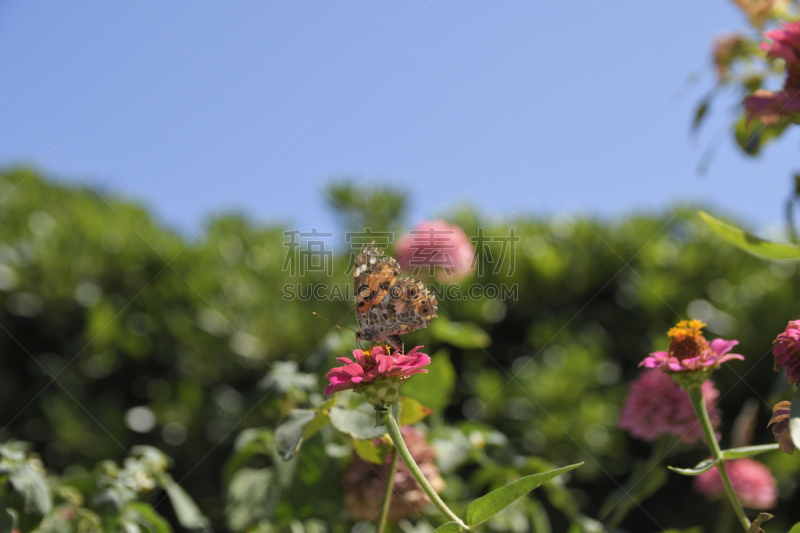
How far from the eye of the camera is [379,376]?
66 centimetres

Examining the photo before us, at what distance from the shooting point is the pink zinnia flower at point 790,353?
0.60 metres

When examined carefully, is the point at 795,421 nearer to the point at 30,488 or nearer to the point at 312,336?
the point at 30,488

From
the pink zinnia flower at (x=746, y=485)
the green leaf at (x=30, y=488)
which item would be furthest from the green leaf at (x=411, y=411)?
the pink zinnia flower at (x=746, y=485)

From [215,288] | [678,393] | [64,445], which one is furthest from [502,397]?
[64,445]

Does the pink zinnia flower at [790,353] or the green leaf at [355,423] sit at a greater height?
the green leaf at [355,423]

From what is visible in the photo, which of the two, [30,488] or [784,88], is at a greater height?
[30,488]

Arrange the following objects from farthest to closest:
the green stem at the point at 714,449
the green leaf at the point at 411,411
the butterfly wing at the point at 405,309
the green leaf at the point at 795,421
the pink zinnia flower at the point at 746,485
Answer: the pink zinnia flower at the point at 746,485
the butterfly wing at the point at 405,309
the green leaf at the point at 411,411
the green stem at the point at 714,449
the green leaf at the point at 795,421

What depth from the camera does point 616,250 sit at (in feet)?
8.30

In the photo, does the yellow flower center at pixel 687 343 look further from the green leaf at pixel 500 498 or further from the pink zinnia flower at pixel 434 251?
the pink zinnia flower at pixel 434 251

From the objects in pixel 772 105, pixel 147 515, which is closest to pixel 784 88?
pixel 772 105

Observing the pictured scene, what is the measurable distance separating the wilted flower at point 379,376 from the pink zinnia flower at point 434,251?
1.18 meters

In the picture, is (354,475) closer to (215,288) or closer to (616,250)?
(215,288)

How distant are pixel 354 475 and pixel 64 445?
1616mm

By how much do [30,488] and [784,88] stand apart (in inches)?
49.9
